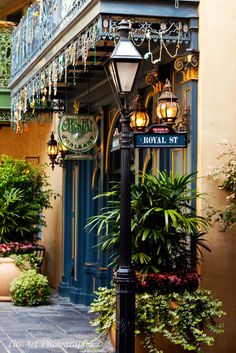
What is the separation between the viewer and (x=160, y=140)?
1057 centimetres

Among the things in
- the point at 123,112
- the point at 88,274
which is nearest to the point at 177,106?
the point at 123,112

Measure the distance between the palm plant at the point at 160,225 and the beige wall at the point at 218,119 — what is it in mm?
268

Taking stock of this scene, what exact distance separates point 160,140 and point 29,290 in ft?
25.0

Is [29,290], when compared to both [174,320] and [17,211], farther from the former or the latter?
[174,320]

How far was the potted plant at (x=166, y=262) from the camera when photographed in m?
10.7

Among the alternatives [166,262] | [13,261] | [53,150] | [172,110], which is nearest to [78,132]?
[53,150]

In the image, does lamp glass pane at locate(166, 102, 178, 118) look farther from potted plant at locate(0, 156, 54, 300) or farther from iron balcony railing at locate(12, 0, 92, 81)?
potted plant at locate(0, 156, 54, 300)

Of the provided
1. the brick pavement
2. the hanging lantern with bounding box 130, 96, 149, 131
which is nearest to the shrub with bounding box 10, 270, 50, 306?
the brick pavement

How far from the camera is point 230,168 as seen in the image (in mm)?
11227

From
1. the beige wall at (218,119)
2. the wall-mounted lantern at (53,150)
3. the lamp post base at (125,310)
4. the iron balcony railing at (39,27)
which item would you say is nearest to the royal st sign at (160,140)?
the beige wall at (218,119)

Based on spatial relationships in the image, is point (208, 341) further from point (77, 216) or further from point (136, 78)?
point (77, 216)

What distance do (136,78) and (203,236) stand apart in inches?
125

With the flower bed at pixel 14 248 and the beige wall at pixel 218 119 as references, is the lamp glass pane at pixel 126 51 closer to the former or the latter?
→ the beige wall at pixel 218 119

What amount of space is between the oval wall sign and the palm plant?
4.59 metres
